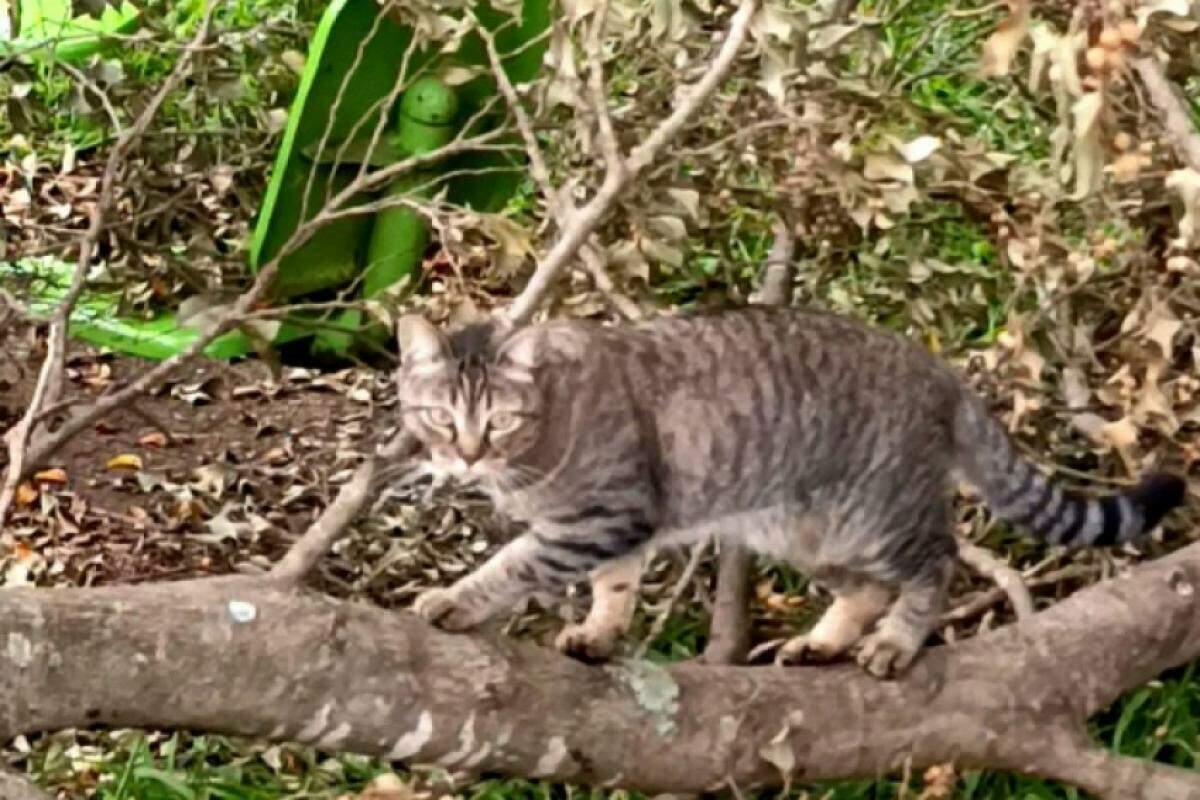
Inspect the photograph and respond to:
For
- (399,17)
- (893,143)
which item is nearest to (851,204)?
(893,143)

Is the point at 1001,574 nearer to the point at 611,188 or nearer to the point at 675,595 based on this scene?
the point at 675,595

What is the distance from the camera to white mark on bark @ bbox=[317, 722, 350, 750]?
1999 mm

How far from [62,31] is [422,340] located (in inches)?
74.6

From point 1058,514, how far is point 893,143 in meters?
0.57

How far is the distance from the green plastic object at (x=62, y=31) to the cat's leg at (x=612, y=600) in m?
1.36

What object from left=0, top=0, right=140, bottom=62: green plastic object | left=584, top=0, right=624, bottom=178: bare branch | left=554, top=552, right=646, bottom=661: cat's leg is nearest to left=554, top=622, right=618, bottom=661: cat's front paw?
left=554, top=552, right=646, bottom=661: cat's leg

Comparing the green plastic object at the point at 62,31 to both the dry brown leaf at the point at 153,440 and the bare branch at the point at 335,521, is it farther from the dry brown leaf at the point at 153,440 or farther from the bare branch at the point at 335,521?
the bare branch at the point at 335,521

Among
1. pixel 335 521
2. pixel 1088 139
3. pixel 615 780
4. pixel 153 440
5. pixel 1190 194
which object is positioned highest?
pixel 1088 139

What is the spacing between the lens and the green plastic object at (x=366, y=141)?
3547mm

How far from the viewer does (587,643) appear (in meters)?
2.37

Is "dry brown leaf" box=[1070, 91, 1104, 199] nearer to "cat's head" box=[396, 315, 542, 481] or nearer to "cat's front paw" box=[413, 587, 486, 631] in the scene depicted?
"cat's head" box=[396, 315, 542, 481]

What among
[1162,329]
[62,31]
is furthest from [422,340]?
[62,31]

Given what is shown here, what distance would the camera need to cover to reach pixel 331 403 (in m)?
4.09

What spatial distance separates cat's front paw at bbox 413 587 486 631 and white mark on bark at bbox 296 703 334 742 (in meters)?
0.27
